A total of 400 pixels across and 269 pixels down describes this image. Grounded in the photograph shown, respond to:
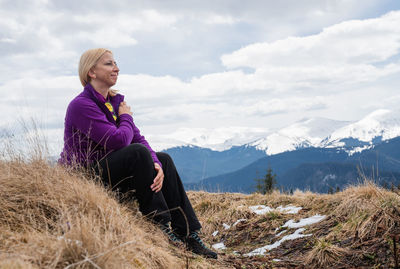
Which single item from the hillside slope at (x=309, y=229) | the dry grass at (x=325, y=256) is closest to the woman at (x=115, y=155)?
the hillside slope at (x=309, y=229)

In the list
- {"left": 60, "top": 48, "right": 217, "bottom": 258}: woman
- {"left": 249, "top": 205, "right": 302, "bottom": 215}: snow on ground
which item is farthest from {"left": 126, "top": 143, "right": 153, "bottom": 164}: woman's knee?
{"left": 249, "top": 205, "right": 302, "bottom": 215}: snow on ground

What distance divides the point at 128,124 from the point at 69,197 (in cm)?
132

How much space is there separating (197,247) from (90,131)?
1.92 metres

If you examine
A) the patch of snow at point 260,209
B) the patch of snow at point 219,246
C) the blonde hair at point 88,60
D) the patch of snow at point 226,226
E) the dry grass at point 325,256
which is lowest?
the patch of snow at point 219,246

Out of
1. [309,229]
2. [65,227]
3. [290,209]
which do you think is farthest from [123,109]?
[290,209]

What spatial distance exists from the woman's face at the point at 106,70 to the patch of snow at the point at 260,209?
168 inches

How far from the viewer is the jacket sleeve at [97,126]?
4.05m

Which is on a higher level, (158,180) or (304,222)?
(158,180)

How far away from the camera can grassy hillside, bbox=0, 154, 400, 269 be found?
2.41 m

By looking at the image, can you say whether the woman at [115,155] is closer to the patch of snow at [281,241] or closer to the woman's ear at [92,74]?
the woman's ear at [92,74]

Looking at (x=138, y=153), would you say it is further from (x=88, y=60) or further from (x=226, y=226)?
(x=226, y=226)

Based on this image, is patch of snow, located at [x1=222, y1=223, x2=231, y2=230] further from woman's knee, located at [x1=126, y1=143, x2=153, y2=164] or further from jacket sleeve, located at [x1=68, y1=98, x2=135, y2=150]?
jacket sleeve, located at [x1=68, y1=98, x2=135, y2=150]

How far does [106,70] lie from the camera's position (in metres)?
4.40

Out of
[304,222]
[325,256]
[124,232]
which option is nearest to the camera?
[124,232]
